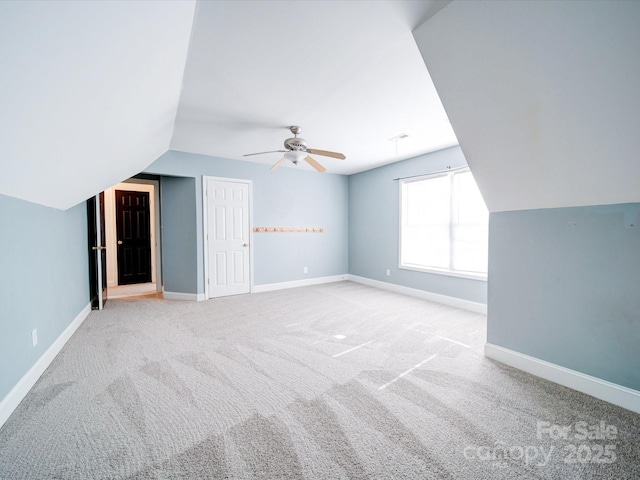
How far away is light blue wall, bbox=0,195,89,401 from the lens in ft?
5.85

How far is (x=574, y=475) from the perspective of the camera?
1.30 metres

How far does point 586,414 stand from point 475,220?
271 cm

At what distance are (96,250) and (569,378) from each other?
213 inches

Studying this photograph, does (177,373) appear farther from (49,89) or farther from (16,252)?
(49,89)

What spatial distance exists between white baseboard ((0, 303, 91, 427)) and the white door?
202 cm

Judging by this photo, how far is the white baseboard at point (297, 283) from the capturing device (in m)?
5.21

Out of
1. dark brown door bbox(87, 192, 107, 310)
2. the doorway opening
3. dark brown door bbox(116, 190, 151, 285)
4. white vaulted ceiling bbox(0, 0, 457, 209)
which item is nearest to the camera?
white vaulted ceiling bbox(0, 0, 457, 209)

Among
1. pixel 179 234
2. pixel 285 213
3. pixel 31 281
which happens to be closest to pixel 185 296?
pixel 179 234

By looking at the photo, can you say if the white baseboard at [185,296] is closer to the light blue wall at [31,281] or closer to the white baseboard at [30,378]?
the light blue wall at [31,281]

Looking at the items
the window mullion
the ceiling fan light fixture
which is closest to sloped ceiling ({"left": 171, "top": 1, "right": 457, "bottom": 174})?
the ceiling fan light fixture

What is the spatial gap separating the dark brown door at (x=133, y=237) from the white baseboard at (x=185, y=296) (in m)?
1.96

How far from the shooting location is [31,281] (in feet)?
7.02

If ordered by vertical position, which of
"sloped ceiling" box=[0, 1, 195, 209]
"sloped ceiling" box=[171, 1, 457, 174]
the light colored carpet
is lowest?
the light colored carpet

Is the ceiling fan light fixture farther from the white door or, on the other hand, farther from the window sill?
the window sill
